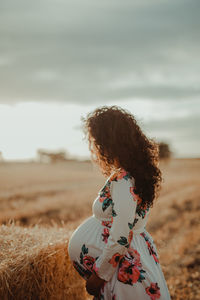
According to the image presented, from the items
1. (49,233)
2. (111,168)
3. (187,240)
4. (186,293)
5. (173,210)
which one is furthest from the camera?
(173,210)

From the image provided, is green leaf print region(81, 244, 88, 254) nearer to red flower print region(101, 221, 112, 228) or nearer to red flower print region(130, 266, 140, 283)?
red flower print region(101, 221, 112, 228)

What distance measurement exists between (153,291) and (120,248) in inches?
20.2

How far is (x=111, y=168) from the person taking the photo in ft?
8.47

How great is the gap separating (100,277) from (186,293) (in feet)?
9.29

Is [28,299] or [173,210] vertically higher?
[28,299]

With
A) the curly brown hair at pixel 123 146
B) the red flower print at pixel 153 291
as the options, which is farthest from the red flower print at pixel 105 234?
the red flower print at pixel 153 291

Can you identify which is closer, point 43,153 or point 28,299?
point 28,299

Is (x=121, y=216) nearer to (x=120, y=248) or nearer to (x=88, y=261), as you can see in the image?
(x=120, y=248)

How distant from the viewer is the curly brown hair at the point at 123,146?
7.79ft

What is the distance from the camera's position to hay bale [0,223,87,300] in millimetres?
2775

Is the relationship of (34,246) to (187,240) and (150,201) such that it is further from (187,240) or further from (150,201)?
(187,240)

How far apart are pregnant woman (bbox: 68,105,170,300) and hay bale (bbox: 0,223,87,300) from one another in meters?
0.57

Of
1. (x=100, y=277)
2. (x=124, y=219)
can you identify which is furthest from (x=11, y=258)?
(x=124, y=219)

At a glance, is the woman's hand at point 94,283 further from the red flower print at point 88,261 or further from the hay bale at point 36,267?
the hay bale at point 36,267
